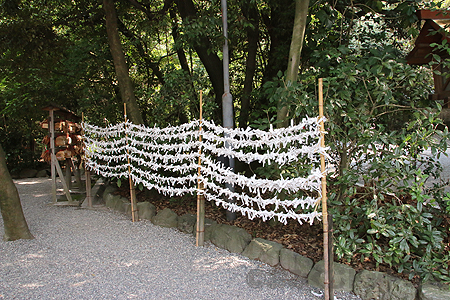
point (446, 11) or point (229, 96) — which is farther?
point (229, 96)

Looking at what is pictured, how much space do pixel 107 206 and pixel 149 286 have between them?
3684mm

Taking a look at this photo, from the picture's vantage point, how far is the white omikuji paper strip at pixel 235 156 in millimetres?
3248

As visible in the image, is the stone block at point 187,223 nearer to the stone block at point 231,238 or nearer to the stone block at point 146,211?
the stone block at point 231,238

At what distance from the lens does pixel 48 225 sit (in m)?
5.53

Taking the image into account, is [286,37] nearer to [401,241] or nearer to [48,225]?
[401,241]

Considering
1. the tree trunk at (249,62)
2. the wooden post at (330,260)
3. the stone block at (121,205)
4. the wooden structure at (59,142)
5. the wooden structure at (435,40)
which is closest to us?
the wooden post at (330,260)

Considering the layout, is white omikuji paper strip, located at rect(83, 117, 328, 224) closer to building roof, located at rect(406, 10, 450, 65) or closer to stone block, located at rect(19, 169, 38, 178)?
building roof, located at rect(406, 10, 450, 65)

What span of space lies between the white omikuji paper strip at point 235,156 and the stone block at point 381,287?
74 centimetres

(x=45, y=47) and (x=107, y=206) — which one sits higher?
(x=45, y=47)

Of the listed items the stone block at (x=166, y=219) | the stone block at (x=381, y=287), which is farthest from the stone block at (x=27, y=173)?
the stone block at (x=381, y=287)

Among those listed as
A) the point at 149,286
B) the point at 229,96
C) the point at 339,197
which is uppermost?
the point at 229,96

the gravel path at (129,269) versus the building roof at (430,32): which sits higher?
the building roof at (430,32)

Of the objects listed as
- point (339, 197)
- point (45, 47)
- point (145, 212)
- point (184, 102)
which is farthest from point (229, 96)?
point (45, 47)

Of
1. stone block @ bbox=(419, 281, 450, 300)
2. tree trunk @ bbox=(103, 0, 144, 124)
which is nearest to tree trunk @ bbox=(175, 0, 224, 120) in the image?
tree trunk @ bbox=(103, 0, 144, 124)
